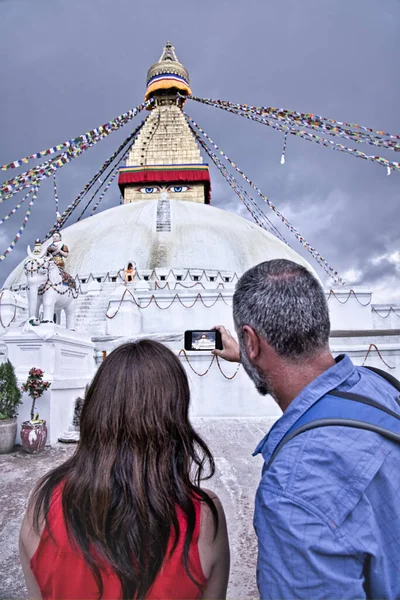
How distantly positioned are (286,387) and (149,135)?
25.7 metres

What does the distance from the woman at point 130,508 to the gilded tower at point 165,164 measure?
22.4 meters

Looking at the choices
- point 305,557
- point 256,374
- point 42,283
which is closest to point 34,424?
point 42,283

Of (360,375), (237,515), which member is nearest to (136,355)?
(360,375)

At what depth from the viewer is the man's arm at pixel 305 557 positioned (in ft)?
2.61

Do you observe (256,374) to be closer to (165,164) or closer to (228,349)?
(228,349)

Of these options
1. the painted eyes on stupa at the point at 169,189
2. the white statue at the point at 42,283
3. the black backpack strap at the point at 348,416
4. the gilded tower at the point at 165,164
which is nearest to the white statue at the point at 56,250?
the white statue at the point at 42,283

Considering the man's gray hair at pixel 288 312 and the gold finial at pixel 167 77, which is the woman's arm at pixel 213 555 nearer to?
the man's gray hair at pixel 288 312

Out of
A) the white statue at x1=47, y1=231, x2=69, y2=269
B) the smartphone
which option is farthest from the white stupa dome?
the smartphone

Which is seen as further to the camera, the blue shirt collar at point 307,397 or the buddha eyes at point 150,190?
the buddha eyes at point 150,190

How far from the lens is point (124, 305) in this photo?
11062 millimetres

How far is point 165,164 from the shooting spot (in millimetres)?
23609

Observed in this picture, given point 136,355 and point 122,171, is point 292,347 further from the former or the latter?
point 122,171

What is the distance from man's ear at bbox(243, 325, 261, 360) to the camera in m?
1.14

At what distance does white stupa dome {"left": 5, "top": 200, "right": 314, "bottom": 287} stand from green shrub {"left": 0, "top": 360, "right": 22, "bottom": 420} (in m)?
9.76
